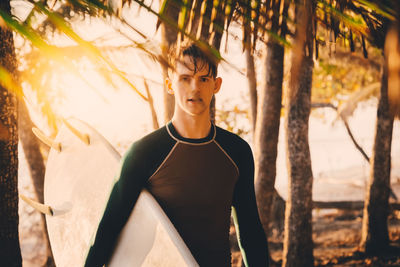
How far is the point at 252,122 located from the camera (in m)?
6.44

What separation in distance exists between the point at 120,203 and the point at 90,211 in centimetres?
45

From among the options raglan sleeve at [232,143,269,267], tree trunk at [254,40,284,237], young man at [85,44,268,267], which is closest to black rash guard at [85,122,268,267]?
young man at [85,44,268,267]

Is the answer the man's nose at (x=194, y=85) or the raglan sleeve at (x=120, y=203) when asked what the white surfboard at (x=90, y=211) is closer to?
the raglan sleeve at (x=120, y=203)

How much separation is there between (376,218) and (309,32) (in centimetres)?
591

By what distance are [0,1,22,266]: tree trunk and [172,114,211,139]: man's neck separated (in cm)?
104

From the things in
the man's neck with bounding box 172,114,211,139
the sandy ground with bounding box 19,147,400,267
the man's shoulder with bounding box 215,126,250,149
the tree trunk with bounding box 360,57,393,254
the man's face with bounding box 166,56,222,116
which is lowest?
the sandy ground with bounding box 19,147,400,267

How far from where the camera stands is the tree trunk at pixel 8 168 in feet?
5.94

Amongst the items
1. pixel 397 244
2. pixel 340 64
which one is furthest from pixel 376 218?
pixel 340 64

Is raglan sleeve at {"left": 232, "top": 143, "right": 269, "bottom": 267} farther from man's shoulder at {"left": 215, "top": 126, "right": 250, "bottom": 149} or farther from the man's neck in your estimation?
the man's neck

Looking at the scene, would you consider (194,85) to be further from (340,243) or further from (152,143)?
(340,243)

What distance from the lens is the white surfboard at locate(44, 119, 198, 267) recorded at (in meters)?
1.48

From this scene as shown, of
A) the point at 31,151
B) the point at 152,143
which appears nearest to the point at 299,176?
the point at 152,143

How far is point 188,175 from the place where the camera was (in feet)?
4.73

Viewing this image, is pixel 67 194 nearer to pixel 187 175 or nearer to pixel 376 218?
pixel 187 175
